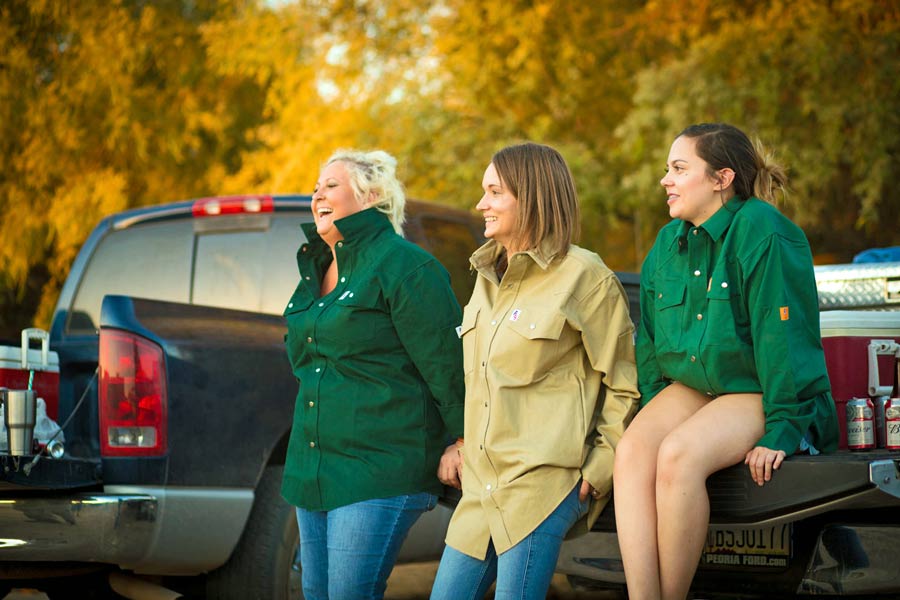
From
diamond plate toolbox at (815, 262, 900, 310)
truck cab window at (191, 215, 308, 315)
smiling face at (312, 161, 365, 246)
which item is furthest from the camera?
truck cab window at (191, 215, 308, 315)

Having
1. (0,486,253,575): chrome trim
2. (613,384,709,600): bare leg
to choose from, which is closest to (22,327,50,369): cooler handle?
(0,486,253,575): chrome trim

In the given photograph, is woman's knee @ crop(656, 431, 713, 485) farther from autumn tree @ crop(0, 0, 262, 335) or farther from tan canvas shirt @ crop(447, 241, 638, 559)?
autumn tree @ crop(0, 0, 262, 335)

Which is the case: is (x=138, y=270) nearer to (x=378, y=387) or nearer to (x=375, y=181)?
(x=375, y=181)

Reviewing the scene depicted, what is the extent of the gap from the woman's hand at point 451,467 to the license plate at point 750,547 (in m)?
0.84

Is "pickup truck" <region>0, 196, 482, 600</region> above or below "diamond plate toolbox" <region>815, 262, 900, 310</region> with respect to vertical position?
below

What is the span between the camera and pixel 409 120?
42.8 ft

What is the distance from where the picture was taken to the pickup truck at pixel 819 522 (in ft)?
11.1

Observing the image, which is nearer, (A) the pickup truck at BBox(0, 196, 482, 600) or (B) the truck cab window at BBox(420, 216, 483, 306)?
(A) the pickup truck at BBox(0, 196, 482, 600)

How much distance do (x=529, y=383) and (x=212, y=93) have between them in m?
13.9

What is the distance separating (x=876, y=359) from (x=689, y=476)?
3.27ft

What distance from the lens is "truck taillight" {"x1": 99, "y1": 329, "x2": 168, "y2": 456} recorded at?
4.72 m

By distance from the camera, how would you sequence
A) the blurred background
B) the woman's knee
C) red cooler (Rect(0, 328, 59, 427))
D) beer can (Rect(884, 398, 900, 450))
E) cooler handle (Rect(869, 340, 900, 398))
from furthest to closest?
the blurred background → red cooler (Rect(0, 328, 59, 427)) → cooler handle (Rect(869, 340, 900, 398)) → beer can (Rect(884, 398, 900, 450)) → the woman's knee

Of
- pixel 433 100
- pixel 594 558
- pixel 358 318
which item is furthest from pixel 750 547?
pixel 433 100

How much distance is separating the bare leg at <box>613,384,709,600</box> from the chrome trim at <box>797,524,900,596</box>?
0.64 meters
